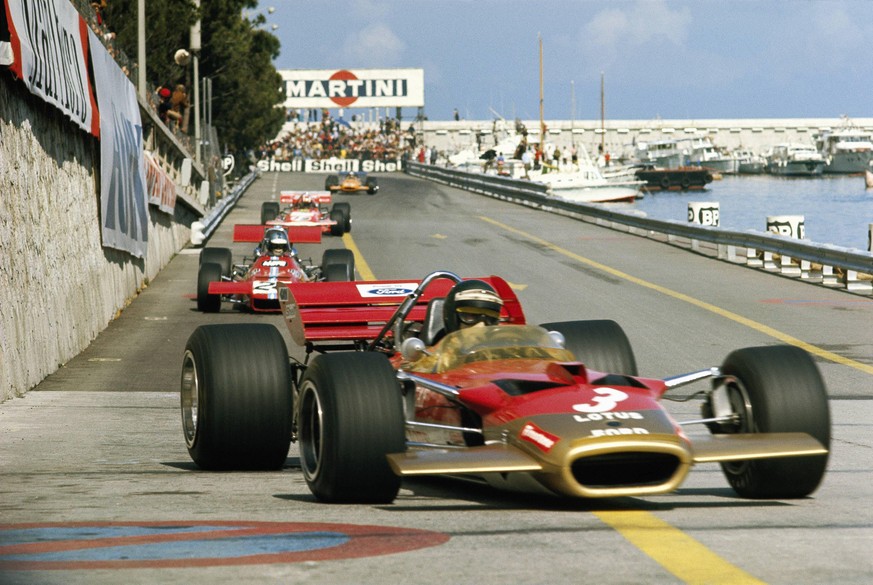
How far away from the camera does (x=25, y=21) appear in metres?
13.6

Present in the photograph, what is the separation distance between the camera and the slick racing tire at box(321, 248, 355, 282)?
2108cm

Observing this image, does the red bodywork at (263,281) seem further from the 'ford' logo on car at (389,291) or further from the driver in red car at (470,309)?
the driver in red car at (470,309)

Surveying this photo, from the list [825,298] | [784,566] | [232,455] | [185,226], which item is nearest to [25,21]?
[232,455]

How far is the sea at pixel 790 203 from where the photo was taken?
7500cm

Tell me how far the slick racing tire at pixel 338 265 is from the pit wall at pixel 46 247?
9.97 feet

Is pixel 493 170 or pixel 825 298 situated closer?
pixel 825 298

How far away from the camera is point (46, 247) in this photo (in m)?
15.2

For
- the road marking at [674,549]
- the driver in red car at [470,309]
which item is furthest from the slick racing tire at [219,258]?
the road marking at [674,549]

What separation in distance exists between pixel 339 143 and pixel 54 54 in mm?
112570

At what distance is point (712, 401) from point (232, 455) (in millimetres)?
2730

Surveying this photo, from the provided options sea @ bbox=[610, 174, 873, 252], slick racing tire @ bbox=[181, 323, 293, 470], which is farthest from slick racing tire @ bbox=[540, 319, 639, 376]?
sea @ bbox=[610, 174, 873, 252]

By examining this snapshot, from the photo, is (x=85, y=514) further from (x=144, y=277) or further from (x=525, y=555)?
(x=144, y=277)

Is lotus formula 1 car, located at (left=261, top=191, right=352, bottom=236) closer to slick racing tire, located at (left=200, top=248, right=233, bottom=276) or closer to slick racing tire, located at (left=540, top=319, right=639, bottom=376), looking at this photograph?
slick racing tire, located at (left=200, top=248, right=233, bottom=276)

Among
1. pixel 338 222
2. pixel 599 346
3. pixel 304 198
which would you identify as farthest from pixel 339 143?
pixel 599 346
